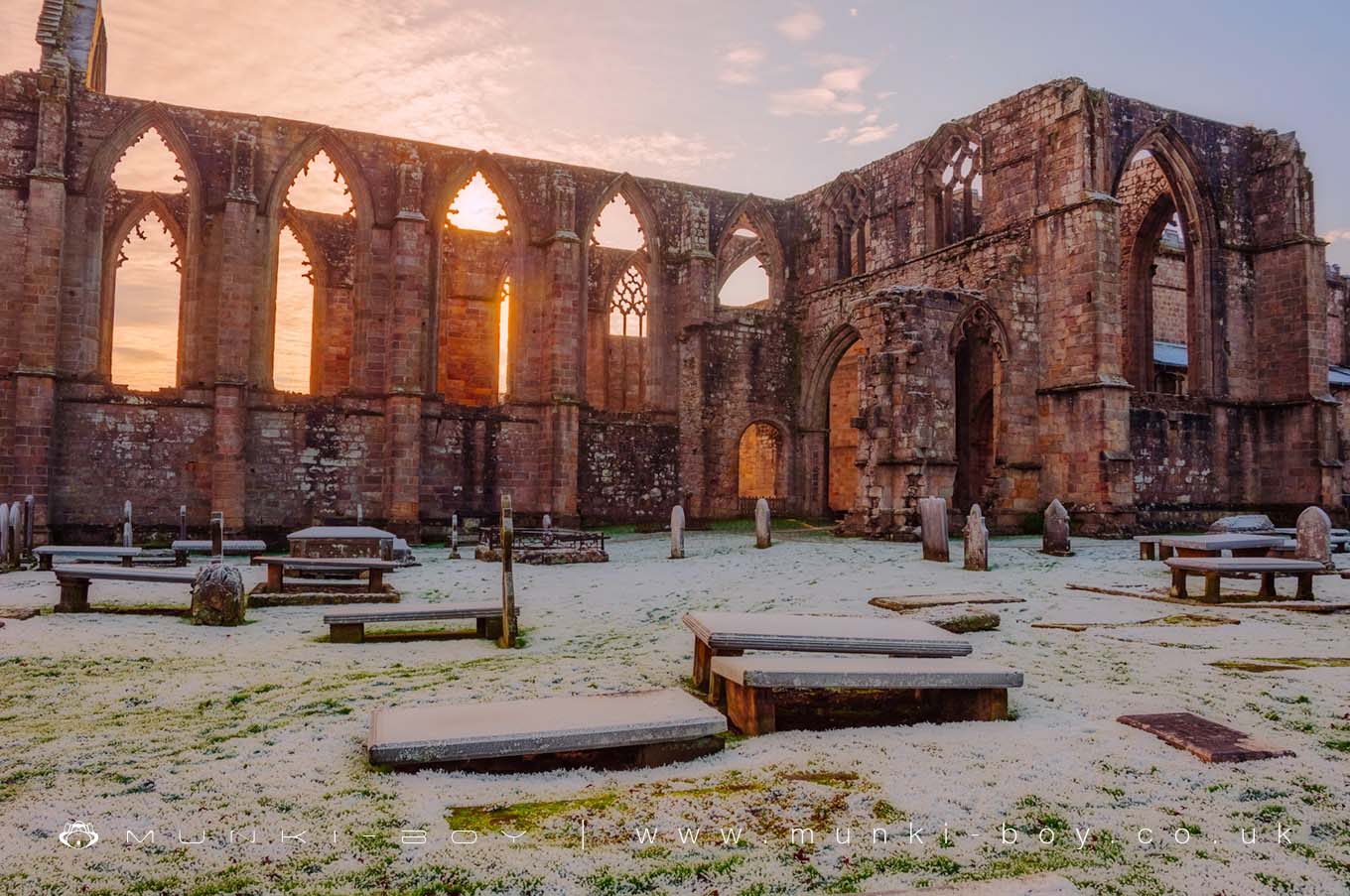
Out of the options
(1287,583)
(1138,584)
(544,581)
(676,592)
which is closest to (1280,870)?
(676,592)

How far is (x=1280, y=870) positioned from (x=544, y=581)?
30.4 ft

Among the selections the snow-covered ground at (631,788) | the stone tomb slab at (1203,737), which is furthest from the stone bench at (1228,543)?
the stone tomb slab at (1203,737)

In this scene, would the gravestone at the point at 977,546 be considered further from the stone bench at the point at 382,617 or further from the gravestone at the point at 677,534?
the stone bench at the point at 382,617

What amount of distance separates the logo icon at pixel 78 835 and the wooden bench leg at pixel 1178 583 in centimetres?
955

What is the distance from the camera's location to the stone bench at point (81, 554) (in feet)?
35.3

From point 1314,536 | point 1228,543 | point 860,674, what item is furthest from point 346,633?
point 1314,536

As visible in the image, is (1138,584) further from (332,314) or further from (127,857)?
(332,314)

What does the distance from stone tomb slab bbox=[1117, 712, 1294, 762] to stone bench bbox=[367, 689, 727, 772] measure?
2.02 meters

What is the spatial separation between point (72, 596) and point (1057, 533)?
1302 cm

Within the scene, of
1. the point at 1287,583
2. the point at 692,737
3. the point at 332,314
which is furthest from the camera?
the point at 332,314

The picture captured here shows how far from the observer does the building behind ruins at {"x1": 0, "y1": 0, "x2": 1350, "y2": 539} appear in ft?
57.3

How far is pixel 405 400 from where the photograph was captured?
18.8 metres

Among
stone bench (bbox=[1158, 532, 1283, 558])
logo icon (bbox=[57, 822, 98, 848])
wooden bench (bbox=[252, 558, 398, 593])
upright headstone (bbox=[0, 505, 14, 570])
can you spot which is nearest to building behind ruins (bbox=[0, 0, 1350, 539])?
upright headstone (bbox=[0, 505, 14, 570])

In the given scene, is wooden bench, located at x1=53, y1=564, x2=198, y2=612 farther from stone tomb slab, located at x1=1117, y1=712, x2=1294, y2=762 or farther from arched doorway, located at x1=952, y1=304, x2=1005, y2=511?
arched doorway, located at x1=952, y1=304, x2=1005, y2=511
